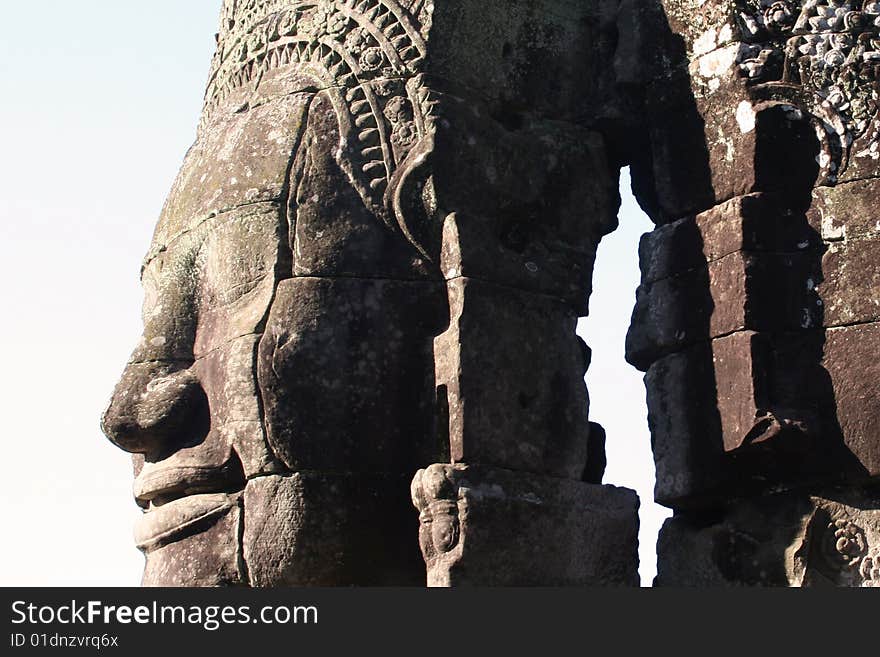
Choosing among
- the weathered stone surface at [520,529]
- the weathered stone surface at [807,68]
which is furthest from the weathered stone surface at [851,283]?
the weathered stone surface at [520,529]

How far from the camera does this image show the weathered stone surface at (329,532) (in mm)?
7516

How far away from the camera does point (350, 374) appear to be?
7660 millimetres

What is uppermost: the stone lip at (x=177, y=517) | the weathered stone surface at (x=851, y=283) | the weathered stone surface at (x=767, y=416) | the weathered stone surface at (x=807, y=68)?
the weathered stone surface at (x=807, y=68)

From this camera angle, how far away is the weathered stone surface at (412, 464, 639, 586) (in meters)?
7.43

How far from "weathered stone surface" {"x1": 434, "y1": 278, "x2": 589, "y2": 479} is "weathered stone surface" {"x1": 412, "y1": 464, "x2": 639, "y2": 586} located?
10 centimetres

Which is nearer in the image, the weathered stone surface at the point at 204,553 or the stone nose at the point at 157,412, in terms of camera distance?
the weathered stone surface at the point at 204,553

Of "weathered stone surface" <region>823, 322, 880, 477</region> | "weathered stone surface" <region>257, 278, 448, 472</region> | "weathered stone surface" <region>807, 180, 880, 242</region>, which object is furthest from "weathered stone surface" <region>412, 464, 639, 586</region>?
"weathered stone surface" <region>807, 180, 880, 242</region>

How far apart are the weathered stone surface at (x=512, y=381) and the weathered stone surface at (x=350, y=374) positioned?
5.7 inches

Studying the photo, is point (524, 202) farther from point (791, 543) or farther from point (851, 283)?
point (791, 543)

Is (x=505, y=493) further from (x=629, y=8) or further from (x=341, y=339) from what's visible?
(x=629, y=8)

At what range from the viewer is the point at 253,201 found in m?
7.98

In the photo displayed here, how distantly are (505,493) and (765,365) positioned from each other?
1212 mm

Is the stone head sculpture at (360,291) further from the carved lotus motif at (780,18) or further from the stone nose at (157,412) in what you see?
the carved lotus motif at (780,18)

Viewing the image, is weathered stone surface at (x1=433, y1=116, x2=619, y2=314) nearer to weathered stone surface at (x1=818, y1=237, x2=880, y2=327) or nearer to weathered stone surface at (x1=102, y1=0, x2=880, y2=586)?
weathered stone surface at (x1=102, y1=0, x2=880, y2=586)
